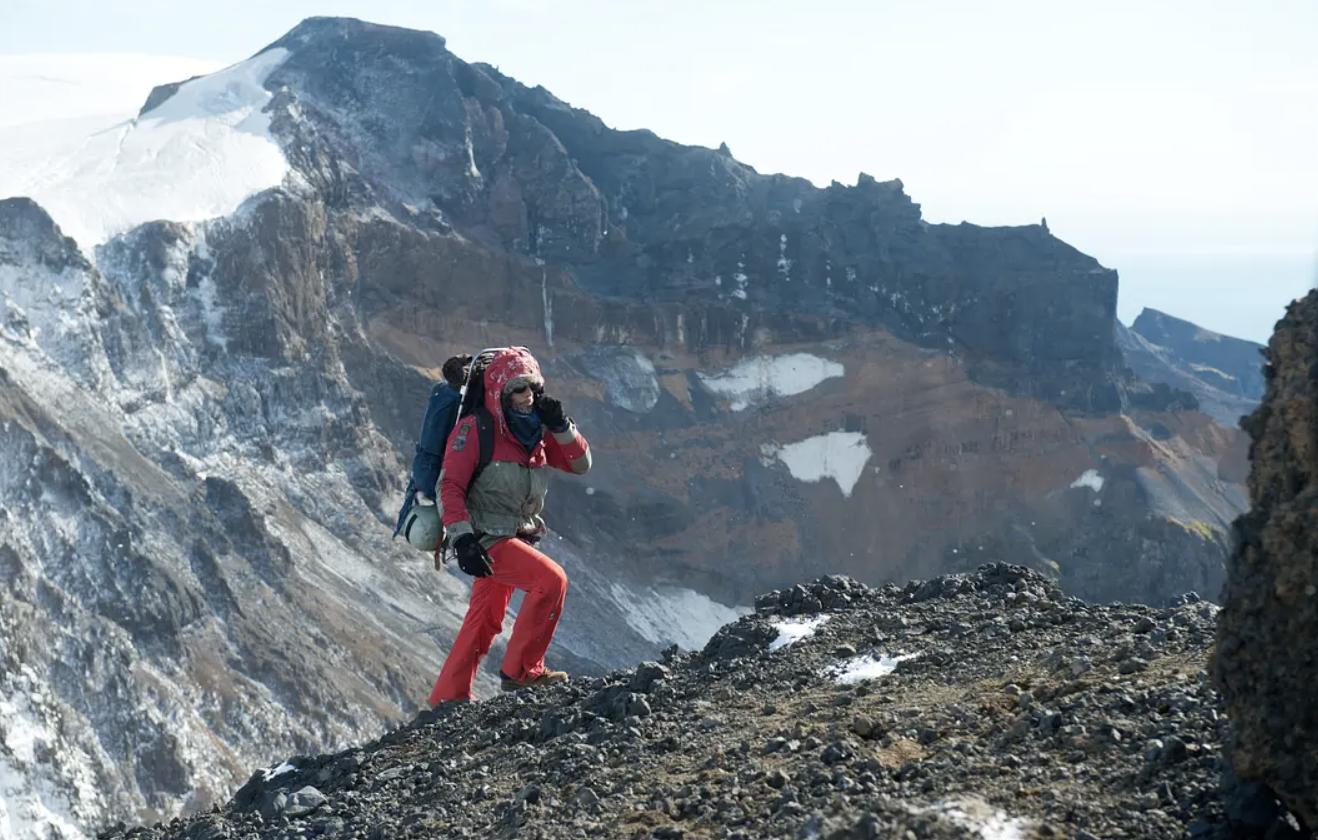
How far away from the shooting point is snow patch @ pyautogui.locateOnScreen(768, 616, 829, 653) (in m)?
11.5

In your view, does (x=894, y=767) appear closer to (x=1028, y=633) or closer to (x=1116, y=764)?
(x=1116, y=764)

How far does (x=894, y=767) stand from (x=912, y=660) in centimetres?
276

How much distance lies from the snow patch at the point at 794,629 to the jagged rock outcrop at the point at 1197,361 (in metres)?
110

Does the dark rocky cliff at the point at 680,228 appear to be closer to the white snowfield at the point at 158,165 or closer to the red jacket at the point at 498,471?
the white snowfield at the point at 158,165

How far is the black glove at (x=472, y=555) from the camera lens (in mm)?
11344

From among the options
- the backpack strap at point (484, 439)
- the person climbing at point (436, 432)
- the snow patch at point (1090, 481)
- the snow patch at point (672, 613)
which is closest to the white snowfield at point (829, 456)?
the snow patch at point (672, 613)

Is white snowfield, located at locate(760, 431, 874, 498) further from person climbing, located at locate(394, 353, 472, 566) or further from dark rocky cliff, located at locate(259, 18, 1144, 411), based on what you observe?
person climbing, located at locate(394, 353, 472, 566)

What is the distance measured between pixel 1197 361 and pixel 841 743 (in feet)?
512

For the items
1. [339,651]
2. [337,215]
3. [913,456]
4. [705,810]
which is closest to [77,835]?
[339,651]

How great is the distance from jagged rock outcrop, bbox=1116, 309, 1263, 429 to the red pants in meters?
110

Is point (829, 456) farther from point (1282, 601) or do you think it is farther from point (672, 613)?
point (1282, 601)

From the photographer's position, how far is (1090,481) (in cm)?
9019


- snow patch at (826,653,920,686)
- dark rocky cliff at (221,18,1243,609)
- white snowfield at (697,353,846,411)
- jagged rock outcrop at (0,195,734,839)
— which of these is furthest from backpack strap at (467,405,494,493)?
white snowfield at (697,353,846,411)

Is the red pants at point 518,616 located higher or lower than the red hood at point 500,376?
lower
